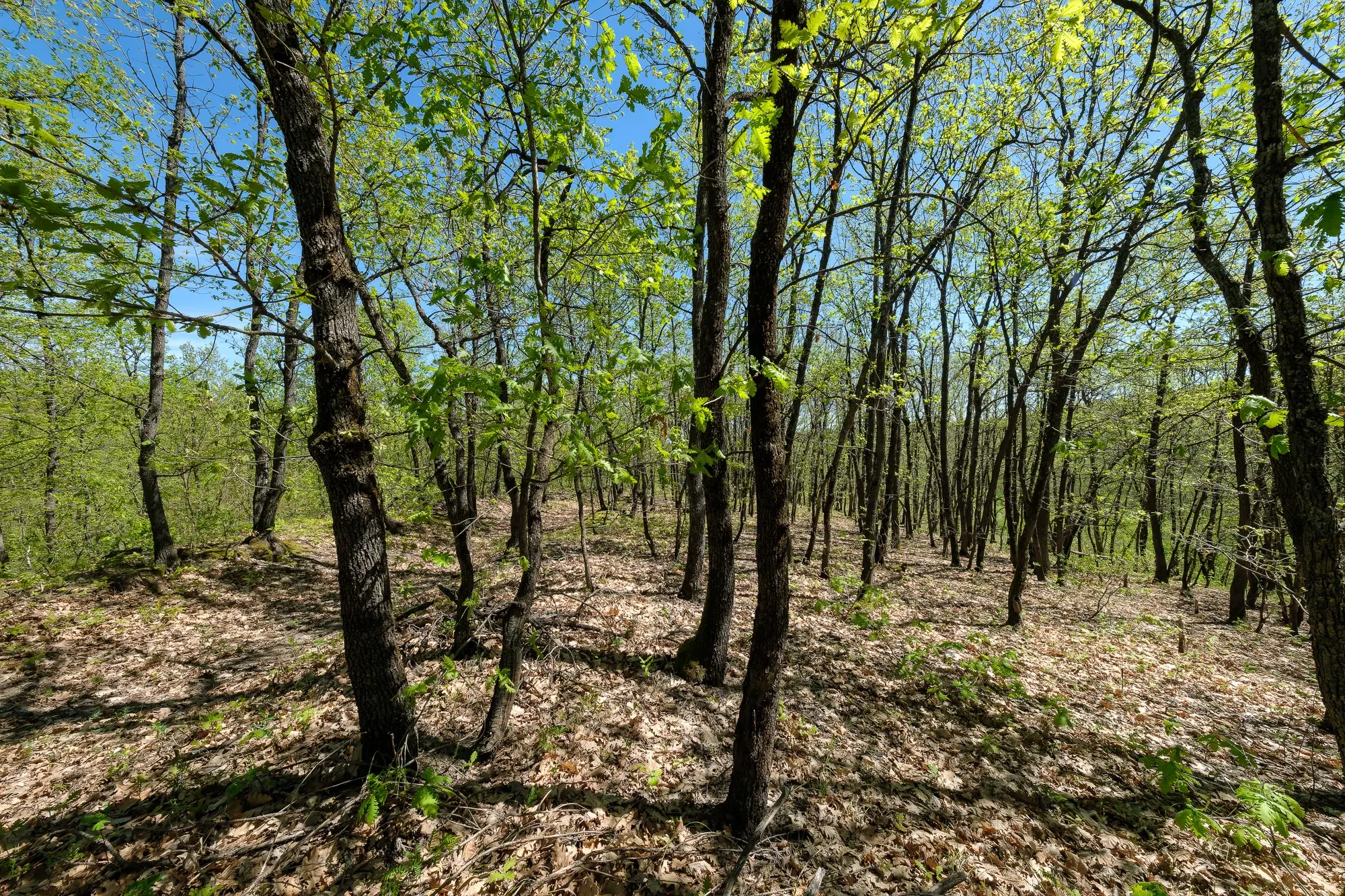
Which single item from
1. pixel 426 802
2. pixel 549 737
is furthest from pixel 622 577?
pixel 426 802

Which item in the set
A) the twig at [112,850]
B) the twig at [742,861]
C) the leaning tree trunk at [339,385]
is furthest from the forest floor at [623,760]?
the leaning tree trunk at [339,385]

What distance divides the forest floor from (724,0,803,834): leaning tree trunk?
2.14 ft

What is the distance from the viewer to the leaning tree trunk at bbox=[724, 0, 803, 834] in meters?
3.10

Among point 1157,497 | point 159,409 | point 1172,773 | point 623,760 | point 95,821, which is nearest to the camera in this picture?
point 1172,773

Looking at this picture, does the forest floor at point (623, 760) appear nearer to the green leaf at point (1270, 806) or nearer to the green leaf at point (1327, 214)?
the green leaf at point (1270, 806)

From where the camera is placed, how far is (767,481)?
10.9 ft

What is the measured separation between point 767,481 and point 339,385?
326cm

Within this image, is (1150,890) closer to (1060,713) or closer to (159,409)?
(1060,713)

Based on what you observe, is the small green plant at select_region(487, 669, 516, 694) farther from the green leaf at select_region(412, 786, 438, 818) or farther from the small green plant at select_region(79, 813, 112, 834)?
the small green plant at select_region(79, 813, 112, 834)

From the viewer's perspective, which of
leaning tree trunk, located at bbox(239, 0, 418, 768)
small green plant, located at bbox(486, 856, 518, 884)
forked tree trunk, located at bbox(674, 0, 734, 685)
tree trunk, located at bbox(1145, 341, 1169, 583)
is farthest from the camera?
tree trunk, located at bbox(1145, 341, 1169, 583)

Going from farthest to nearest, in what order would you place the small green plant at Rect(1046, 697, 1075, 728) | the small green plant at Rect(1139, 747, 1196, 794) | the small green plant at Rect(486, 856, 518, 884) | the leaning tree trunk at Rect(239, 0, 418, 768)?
the small green plant at Rect(1046, 697, 1075, 728) → the small green plant at Rect(1139, 747, 1196, 794) → the leaning tree trunk at Rect(239, 0, 418, 768) → the small green plant at Rect(486, 856, 518, 884)

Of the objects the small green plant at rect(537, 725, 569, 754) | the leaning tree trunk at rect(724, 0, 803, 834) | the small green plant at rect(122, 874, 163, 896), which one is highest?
the leaning tree trunk at rect(724, 0, 803, 834)

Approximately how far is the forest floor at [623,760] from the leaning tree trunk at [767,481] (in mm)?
652

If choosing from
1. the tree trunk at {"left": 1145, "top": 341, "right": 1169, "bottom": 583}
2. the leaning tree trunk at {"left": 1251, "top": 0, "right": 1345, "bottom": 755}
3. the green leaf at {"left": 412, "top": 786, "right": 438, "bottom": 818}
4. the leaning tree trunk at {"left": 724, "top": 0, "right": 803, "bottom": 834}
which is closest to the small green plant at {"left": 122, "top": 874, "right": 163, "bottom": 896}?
the green leaf at {"left": 412, "top": 786, "right": 438, "bottom": 818}
